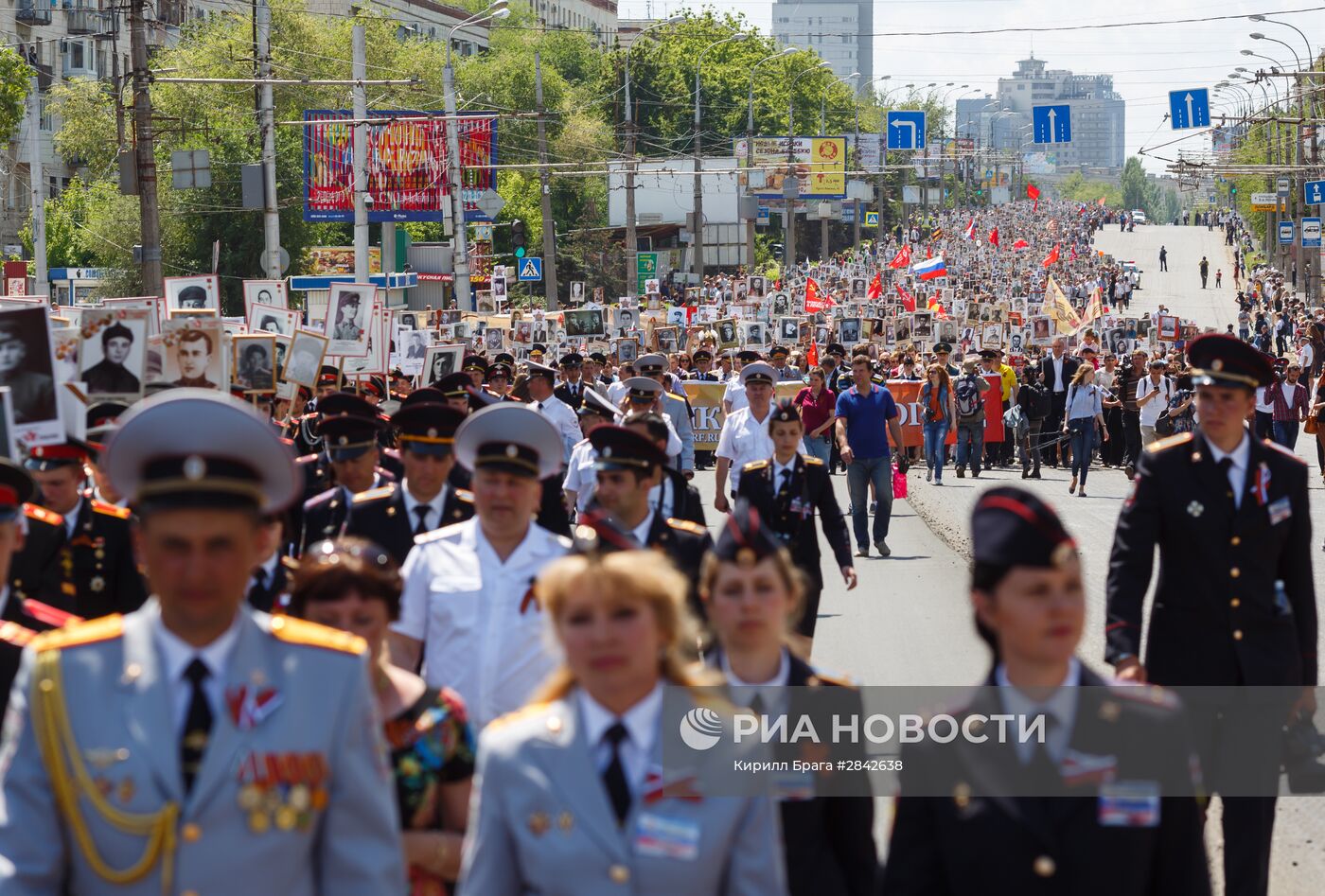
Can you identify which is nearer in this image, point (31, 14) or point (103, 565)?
point (103, 565)

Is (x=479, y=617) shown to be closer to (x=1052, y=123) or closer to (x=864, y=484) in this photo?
(x=864, y=484)

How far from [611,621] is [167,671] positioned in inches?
30.5

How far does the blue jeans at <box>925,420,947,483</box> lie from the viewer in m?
25.0

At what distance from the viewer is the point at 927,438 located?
25.5 metres

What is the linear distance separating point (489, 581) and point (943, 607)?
8463 mm

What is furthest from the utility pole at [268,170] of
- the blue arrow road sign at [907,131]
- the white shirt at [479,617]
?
the blue arrow road sign at [907,131]

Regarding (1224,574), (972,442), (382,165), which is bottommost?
(972,442)

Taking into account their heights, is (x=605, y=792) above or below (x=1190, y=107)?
below

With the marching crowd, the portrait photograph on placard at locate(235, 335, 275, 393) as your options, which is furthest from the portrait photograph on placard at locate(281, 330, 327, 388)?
the marching crowd

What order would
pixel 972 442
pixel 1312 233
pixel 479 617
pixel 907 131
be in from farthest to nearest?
1. pixel 907 131
2. pixel 1312 233
3. pixel 972 442
4. pixel 479 617

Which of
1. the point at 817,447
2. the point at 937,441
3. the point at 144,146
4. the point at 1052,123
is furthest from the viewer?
the point at 1052,123

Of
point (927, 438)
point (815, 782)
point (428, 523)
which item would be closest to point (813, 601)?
point (428, 523)

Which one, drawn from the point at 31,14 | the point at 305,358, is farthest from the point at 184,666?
the point at 31,14

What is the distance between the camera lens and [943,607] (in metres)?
13.8
